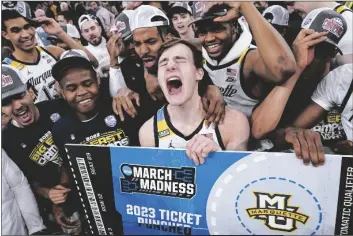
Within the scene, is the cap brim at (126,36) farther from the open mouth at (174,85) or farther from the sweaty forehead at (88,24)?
the open mouth at (174,85)

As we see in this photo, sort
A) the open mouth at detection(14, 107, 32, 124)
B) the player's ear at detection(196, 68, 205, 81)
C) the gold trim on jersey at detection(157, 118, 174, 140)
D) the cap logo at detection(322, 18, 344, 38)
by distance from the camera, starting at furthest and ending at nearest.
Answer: the open mouth at detection(14, 107, 32, 124)
the gold trim on jersey at detection(157, 118, 174, 140)
the player's ear at detection(196, 68, 205, 81)
the cap logo at detection(322, 18, 344, 38)

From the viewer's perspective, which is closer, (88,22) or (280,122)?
(280,122)

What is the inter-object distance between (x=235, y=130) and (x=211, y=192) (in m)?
0.36

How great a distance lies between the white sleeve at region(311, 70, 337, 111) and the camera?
1.65 m

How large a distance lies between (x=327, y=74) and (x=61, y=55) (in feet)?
4.48

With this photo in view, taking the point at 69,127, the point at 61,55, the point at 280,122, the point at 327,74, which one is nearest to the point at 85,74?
the point at 61,55

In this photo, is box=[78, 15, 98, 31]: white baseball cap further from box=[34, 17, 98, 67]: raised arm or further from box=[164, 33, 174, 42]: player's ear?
box=[164, 33, 174, 42]: player's ear

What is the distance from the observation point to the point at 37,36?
74.9 inches

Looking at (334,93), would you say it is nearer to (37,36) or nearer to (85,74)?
(85,74)

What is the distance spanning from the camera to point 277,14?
1.66 m

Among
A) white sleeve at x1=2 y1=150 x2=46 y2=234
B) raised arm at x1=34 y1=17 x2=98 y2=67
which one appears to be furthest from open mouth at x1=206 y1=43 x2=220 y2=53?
white sleeve at x1=2 y1=150 x2=46 y2=234

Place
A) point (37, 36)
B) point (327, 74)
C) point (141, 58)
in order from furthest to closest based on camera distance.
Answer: point (37, 36), point (141, 58), point (327, 74)

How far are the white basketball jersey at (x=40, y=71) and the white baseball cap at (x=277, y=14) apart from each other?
1137 millimetres

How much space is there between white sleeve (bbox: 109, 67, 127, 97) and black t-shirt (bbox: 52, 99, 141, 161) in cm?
6
